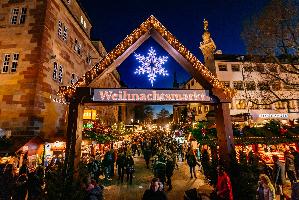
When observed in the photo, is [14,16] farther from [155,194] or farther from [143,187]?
[155,194]

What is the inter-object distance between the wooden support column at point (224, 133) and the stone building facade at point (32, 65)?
11.6 meters

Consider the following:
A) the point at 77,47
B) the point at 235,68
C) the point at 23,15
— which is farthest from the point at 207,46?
the point at 23,15

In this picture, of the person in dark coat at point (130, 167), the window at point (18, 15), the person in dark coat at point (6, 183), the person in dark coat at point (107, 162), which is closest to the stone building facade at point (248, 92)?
the person in dark coat at point (107, 162)

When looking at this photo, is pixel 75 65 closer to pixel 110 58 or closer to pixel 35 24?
pixel 35 24

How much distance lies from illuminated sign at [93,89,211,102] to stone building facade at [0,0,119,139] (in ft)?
27.1

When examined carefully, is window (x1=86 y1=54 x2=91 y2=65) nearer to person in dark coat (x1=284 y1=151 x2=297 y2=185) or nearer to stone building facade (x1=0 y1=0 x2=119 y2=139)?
stone building facade (x1=0 y1=0 x2=119 y2=139)

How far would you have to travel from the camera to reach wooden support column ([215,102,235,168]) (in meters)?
9.27

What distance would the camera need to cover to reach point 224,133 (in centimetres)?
942

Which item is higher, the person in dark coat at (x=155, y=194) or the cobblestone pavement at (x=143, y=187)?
the person in dark coat at (x=155, y=194)

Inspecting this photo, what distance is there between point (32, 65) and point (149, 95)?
1139 cm

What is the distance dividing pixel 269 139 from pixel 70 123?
12.1 metres

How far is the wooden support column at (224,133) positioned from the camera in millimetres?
9266

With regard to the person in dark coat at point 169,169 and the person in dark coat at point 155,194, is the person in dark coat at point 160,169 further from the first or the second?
the person in dark coat at point 155,194

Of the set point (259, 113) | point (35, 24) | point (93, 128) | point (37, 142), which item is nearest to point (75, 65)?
point (35, 24)
